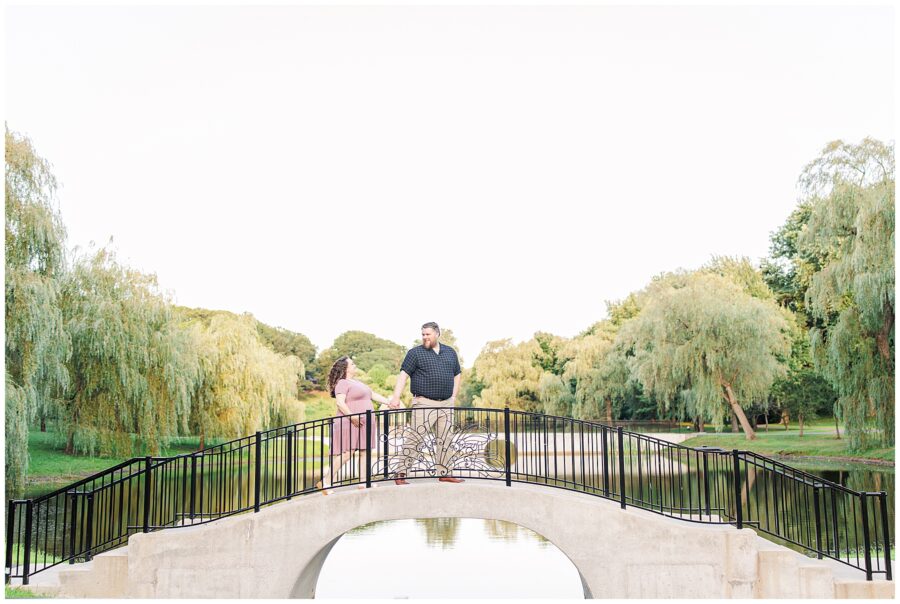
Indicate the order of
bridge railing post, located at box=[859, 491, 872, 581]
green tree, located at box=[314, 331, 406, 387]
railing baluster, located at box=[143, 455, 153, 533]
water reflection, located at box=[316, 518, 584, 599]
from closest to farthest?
bridge railing post, located at box=[859, 491, 872, 581], railing baluster, located at box=[143, 455, 153, 533], water reflection, located at box=[316, 518, 584, 599], green tree, located at box=[314, 331, 406, 387]

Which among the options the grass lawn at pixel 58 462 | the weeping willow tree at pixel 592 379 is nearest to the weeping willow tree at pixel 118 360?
the grass lawn at pixel 58 462

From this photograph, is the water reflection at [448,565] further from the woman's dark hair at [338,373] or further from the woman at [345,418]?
the woman's dark hair at [338,373]

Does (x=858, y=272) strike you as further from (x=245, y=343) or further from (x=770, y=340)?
(x=245, y=343)

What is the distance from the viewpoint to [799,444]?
2667 cm

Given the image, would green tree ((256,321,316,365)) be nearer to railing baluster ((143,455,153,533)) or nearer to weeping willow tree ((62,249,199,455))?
weeping willow tree ((62,249,199,455))

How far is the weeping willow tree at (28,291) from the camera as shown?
13789 millimetres

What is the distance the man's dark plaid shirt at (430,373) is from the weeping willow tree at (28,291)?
835 centimetres

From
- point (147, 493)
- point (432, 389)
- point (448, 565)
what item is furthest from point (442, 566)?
point (147, 493)

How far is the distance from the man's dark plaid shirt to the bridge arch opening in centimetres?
210

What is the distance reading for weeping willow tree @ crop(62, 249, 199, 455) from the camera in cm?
1747

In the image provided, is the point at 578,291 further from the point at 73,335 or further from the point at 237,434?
the point at 73,335

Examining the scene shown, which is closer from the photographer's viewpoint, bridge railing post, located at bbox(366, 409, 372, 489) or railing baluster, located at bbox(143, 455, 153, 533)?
railing baluster, located at bbox(143, 455, 153, 533)

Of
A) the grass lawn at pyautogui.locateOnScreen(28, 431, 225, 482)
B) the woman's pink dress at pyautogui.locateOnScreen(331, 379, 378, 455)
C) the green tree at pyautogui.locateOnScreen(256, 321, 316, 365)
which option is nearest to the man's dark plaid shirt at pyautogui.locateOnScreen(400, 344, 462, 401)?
the woman's pink dress at pyautogui.locateOnScreen(331, 379, 378, 455)

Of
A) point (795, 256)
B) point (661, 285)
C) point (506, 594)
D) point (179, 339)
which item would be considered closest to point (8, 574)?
point (506, 594)
